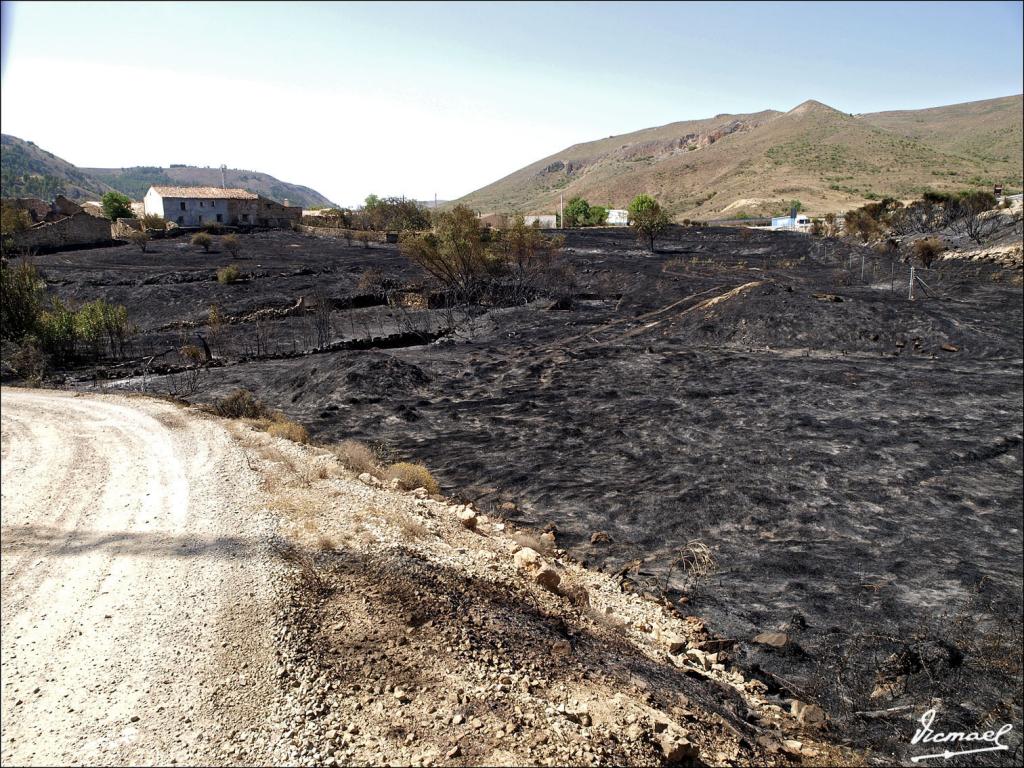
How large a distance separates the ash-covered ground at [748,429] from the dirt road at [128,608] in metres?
5.41

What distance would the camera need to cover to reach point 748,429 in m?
16.0

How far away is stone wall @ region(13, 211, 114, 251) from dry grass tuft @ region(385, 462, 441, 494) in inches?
2083

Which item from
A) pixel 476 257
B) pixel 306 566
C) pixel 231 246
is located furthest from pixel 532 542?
pixel 231 246

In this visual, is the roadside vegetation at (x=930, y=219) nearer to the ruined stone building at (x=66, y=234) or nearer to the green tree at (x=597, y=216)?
the green tree at (x=597, y=216)

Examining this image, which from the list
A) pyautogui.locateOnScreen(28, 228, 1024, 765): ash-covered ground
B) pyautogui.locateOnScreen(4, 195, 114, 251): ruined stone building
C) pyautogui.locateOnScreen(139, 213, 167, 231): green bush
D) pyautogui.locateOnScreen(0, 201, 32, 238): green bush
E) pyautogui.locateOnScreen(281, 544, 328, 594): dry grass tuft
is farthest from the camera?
pyautogui.locateOnScreen(139, 213, 167, 231): green bush

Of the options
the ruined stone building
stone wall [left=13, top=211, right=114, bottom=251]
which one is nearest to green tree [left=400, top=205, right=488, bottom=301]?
the ruined stone building

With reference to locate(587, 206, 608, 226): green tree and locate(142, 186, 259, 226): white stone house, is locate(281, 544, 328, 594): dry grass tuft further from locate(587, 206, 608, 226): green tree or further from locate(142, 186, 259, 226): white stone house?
locate(587, 206, 608, 226): green tree

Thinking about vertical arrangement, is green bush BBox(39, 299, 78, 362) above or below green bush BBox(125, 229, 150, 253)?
below

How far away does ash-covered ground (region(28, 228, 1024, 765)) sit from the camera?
8.18 meters

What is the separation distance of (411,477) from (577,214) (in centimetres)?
9040

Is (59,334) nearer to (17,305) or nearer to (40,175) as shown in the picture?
(17,305)

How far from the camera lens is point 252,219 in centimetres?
7531

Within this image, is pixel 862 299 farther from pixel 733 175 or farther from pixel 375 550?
pixel 733 175

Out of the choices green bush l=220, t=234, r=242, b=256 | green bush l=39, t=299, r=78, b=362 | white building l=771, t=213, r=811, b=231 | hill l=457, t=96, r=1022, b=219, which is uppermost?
hill l=457, t=96, r=1022, b=219
